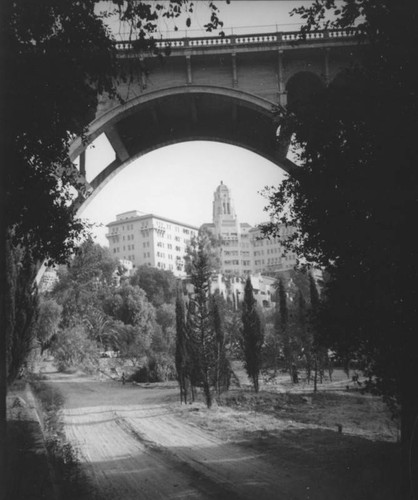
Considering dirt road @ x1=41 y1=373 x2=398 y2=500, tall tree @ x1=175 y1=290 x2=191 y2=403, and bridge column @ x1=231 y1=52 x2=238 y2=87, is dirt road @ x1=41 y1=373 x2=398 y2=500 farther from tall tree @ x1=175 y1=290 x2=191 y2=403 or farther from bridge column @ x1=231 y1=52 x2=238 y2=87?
bridge column @ x1=231 y1=52 x2=238 y2=87

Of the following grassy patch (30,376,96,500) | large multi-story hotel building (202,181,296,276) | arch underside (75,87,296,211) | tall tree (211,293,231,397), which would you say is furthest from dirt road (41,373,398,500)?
large multi-story hotel building (202,181,296,276)

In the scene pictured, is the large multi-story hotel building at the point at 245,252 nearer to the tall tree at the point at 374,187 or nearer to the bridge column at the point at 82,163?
the bridge column at the point at 82,163

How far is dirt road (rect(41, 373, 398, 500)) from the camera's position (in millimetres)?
8156

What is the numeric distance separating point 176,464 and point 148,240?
80.0 meters

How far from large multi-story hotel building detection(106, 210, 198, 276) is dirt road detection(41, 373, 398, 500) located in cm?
7047

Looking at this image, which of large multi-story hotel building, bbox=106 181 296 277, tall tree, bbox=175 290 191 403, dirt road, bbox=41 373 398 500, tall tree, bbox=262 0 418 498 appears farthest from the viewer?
large multi-story hotel building, bbox=106 181 296 277

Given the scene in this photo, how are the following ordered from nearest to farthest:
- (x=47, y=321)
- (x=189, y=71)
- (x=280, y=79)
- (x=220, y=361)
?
(x=280, y=79) < (x=189, y=71) < (x=220, y=361) < (x=47, y=321)

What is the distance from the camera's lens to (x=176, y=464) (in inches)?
413

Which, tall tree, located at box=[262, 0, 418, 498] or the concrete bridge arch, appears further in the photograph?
the concrete bridge arch

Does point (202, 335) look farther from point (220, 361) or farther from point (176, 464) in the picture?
point (176, 464)

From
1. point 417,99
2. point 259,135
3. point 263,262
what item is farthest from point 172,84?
point 263,262

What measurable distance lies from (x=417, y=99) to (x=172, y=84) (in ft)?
33.7

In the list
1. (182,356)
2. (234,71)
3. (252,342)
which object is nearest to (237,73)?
(234,71)

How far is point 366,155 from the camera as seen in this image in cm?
564
